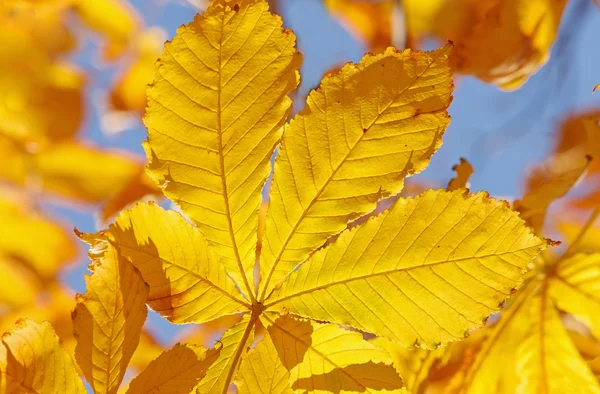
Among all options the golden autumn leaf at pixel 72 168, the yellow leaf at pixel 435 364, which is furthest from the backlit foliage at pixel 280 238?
the golden autumn leaf at pixel 72 168

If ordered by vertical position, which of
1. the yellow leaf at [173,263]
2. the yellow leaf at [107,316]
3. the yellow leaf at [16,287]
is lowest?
the yellow leaf at [107,316]

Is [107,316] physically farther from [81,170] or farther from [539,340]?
[81,170]

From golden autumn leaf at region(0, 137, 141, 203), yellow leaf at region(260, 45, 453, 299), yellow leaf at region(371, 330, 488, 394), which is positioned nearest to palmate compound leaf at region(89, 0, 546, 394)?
yellow leaf at region(260, 45, 453, 299)

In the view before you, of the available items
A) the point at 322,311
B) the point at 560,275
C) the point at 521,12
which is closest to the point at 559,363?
the point at 560,275

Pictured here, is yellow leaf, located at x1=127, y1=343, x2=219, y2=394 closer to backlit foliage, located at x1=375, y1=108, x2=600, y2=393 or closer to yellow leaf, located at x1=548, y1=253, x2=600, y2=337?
backlit foliage, located at x1=375, y1=108, x2=600, y2=393

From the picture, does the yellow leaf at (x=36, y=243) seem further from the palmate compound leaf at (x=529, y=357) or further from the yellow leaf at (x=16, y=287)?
the palmate compound leaf at (x=529, y=357)

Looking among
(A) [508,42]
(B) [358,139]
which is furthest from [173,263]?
(A) [508,42]
